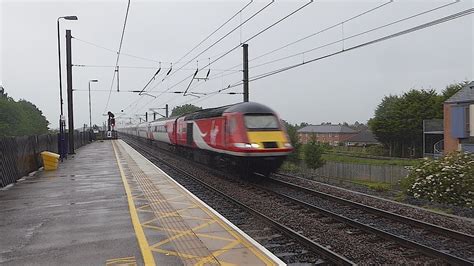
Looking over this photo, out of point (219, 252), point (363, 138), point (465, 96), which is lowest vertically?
point (363, 138)

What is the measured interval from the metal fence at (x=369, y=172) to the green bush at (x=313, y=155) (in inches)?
144

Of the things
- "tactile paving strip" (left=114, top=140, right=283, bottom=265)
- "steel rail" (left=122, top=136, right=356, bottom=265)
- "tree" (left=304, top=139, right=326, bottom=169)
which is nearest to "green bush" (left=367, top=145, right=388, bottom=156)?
"tree" (left=304, top=139, right=326, bottom=169)

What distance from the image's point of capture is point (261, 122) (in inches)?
580

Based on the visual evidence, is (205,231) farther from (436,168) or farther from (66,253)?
(436,168)

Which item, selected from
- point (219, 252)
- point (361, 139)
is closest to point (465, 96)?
point (219, 252)

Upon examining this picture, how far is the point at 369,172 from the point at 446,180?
2039 cm

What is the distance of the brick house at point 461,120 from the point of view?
35.0m

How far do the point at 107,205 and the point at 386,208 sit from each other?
22.6 ft

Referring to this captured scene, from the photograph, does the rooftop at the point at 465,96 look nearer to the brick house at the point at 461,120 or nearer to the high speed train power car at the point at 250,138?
the brick house at the point at 461,120

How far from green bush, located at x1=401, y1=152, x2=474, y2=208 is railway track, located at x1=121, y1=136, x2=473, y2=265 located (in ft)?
10.9

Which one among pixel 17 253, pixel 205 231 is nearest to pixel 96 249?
pixel 17 253

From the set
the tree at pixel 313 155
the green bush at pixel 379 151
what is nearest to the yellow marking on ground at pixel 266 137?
the tree at pixel 313 155

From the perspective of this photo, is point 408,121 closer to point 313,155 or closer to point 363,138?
point 313,155

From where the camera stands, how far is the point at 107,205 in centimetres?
978
